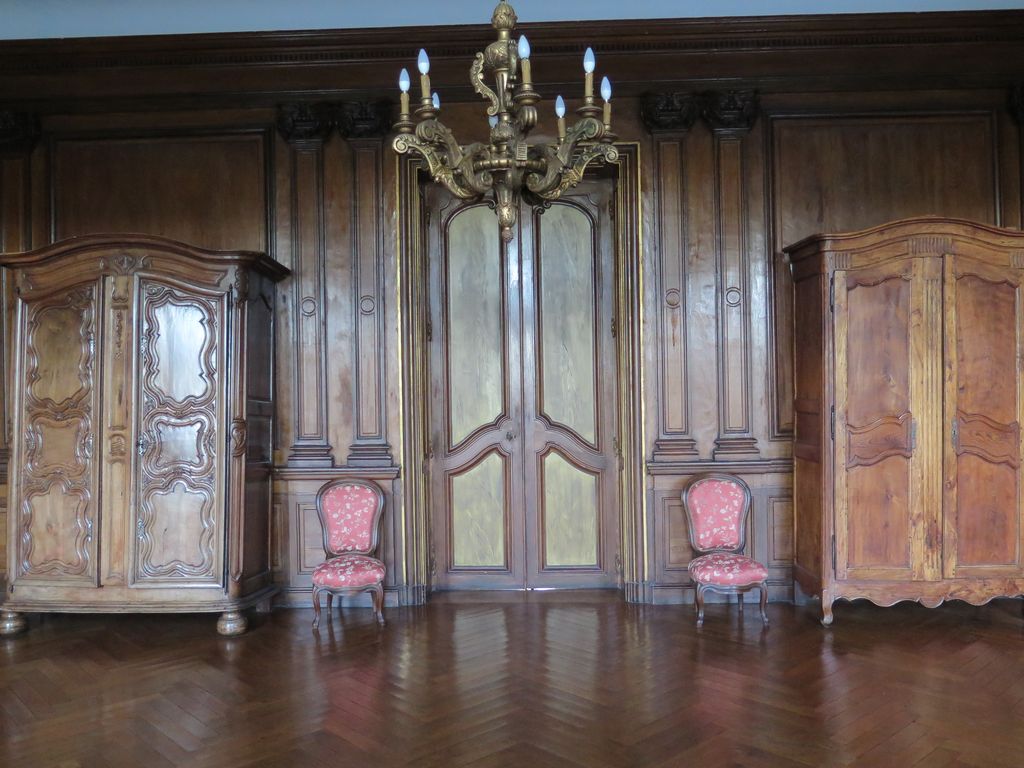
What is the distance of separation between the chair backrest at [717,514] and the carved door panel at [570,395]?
0.69 metres

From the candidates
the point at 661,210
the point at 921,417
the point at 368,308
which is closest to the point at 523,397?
the point at 368,308

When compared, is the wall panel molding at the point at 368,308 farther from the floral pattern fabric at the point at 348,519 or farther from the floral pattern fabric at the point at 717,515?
the floral pattern fabric at the point at 717,515

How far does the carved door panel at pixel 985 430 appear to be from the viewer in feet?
14.3

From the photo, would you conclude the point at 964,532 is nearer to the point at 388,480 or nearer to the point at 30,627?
the point at 388,480

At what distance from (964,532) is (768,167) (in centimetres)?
253

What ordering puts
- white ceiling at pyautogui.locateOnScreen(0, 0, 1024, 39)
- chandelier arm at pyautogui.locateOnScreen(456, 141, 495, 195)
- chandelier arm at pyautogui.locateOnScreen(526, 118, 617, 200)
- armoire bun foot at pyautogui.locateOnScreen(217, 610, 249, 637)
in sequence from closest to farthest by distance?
chandelier arm at pyautogui.locateOnScreen(526, 118, 617, 200), chandelier arm at pyautogui.locateOnScreen(456, 141, 495, 195), armoire bun foot at pyautogui.locateOnScreen(217, 610, 249, 637), white ceiling at pyautogui.locateOnScreen(0, 0, 1024, 39)

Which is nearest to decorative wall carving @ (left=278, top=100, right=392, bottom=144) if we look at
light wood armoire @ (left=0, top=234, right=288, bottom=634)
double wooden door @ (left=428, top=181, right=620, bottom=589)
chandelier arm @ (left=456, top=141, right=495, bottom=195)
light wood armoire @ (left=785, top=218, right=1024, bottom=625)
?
double wooden door @ (left=428, top=181, right=620, bottom=589)

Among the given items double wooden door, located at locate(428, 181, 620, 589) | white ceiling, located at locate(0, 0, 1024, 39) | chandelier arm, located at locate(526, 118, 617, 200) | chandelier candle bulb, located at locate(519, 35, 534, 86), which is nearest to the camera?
chandelier candle bulb, located at locate(519, 35, 534, 86)

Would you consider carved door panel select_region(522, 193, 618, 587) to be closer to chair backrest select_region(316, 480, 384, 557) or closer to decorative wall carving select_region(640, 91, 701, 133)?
decorative wall carving select_region(640, 91, 701, 133)

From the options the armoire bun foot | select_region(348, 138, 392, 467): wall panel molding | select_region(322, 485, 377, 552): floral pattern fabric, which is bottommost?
the armoire bun foot

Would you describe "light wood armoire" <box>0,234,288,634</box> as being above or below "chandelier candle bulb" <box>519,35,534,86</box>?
below

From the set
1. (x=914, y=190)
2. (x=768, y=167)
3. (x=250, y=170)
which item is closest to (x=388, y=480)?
(x=250, y=170)

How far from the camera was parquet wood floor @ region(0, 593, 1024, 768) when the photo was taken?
2857mm

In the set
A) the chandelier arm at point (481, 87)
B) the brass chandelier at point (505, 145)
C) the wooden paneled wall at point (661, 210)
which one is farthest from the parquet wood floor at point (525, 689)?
the chandelier arm at point (481, 87)
